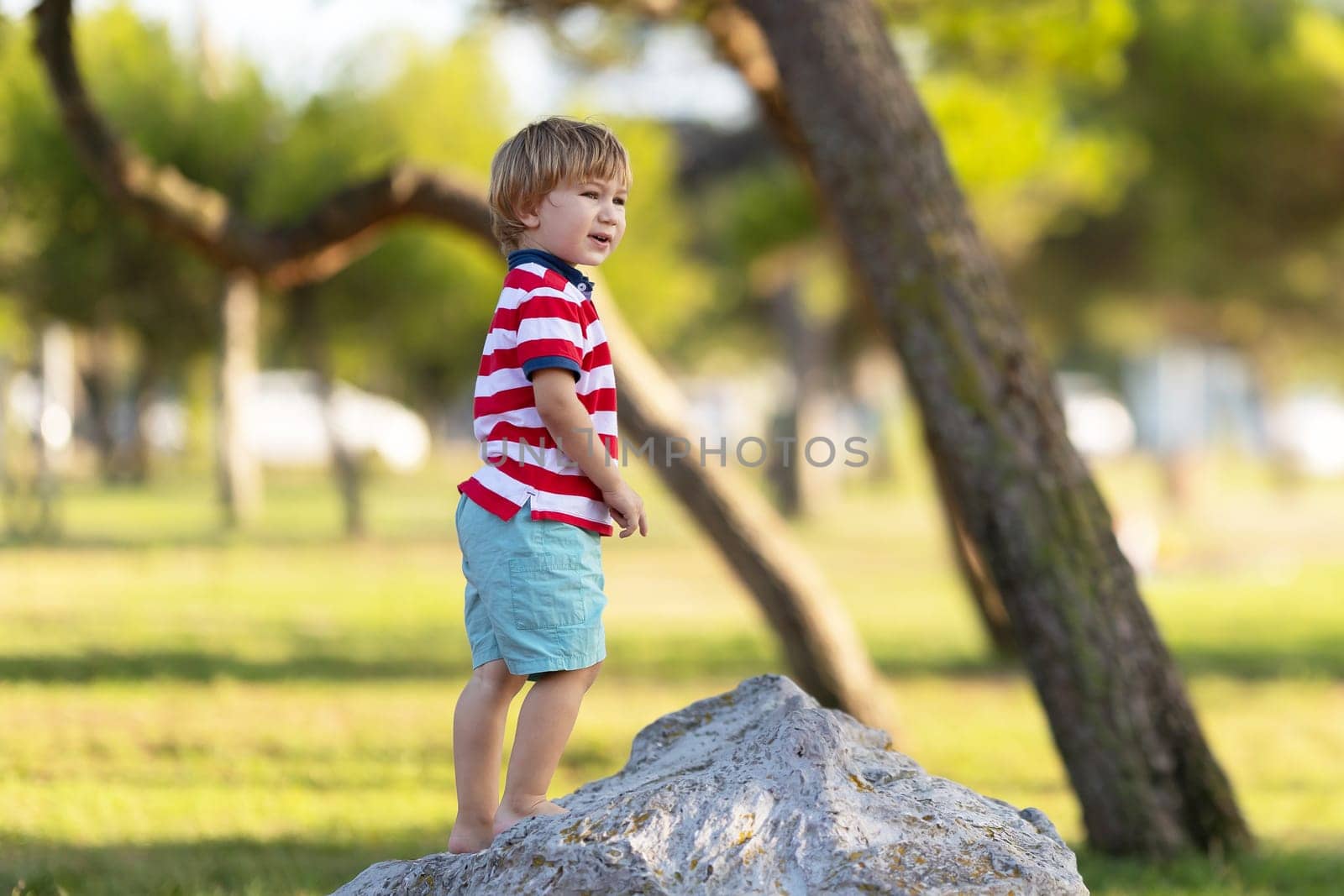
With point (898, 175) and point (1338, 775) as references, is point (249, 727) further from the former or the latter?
point (1338, 775)

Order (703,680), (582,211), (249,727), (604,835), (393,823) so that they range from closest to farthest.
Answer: (604,835), (582,211), (393,823), (249,727), (703,680)

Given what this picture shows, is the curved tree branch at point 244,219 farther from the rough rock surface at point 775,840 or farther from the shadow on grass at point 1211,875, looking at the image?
the rough rock surface at point 775,840

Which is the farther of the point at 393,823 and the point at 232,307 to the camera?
the point at 232,307

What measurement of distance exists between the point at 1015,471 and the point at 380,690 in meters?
4.74

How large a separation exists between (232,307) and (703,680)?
12.0m

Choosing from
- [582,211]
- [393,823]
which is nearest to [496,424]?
[582,211]

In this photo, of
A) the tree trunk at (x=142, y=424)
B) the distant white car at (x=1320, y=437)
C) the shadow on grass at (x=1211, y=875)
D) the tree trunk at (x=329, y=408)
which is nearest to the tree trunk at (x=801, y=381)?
the tree trunk at (x=329, y=408)

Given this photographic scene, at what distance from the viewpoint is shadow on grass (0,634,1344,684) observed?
8.23 meters

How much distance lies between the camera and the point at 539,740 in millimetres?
2889

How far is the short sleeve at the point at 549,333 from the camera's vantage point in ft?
9.09

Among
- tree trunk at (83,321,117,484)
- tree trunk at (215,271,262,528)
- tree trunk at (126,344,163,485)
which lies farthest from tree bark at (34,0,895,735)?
tree trunk at (83,321,117,484)

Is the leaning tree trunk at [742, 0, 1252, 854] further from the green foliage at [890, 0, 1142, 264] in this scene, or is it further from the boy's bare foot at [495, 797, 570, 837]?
the boy's bare foot at [495, 797, 570, 837]

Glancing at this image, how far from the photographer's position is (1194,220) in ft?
60.2

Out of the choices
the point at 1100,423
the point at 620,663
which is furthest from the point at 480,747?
the point at 1100,423
